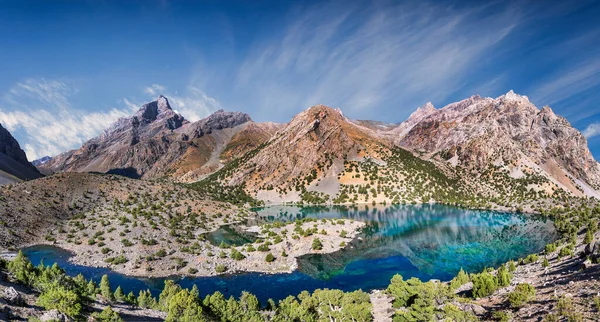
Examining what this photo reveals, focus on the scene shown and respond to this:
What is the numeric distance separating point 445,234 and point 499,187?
10886 centimetres

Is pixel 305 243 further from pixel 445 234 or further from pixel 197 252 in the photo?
pixel 445 234

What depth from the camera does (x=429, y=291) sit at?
27.1m

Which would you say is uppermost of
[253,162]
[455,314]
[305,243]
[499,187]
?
[253,162]

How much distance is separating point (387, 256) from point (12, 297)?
174 feet

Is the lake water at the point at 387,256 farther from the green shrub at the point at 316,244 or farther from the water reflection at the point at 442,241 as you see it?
the green shrub at the point at 316,244

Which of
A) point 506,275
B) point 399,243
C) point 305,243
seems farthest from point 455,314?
point 399,243

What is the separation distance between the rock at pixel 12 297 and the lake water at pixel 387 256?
2091 cm

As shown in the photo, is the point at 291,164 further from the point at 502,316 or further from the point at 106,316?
the point at 106,316

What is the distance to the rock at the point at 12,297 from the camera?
1836 cm

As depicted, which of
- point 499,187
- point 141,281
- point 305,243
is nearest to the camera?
point 141,281

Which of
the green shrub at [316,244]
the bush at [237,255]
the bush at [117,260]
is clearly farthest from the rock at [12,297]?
the green shrub at [316,244]

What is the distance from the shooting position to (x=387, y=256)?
57.9m

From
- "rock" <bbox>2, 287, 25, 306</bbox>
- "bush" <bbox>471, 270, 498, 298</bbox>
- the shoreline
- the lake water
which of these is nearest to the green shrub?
the shoreline

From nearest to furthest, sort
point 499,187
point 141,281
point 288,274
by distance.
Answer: point 141,281
point 288,274
point 499,187
